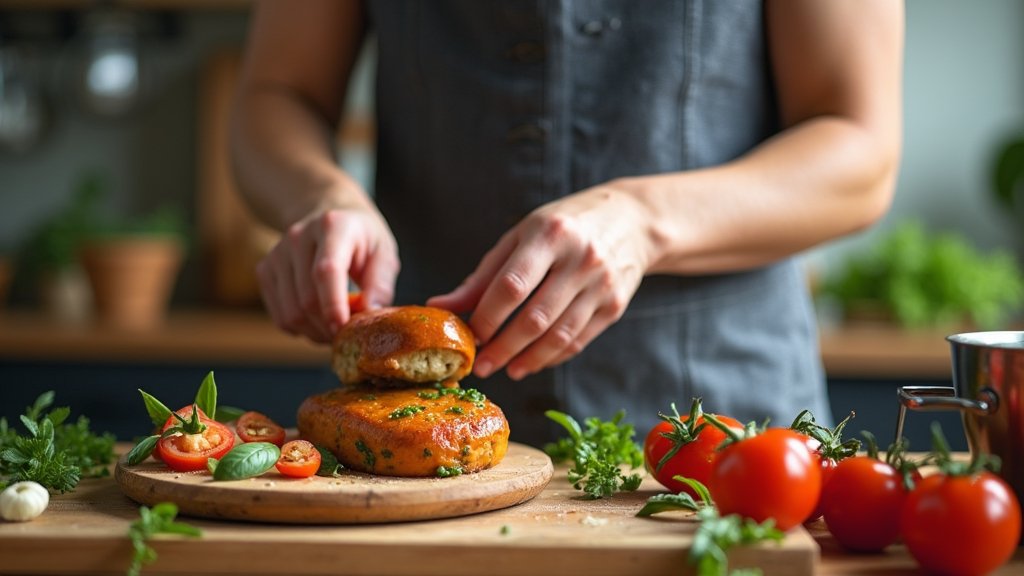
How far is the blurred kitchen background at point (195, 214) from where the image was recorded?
128 inches

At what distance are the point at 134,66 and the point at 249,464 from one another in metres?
3.23

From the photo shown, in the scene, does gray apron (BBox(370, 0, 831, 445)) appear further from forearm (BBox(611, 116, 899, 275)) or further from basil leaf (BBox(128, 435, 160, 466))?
basil leaf (BBox(128, 435, 160, 466))

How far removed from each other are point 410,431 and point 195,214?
3.17 metres

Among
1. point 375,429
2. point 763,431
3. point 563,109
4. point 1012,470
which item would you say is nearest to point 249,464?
point 375,429

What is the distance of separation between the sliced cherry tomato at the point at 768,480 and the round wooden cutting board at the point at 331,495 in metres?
0.23

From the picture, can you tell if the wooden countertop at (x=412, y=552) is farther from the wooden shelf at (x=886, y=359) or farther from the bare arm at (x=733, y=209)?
the wooden shelf at (x=886, y=359)

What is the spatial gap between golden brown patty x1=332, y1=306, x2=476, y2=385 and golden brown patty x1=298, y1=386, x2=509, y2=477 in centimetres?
3

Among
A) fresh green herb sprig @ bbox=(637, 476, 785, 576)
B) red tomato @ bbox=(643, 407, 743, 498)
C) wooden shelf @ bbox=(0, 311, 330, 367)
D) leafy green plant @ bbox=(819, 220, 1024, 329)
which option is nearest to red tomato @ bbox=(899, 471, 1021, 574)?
fresh green herb sprig @ bbox=(637, 476, 785, 576)

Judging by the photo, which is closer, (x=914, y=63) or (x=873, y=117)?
(x=873, y=117)

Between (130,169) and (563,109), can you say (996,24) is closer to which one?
(563,109)

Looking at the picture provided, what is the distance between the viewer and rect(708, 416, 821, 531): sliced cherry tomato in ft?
3.25

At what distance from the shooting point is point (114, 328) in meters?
3.46


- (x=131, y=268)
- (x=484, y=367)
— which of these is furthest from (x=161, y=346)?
(x=484, y=367)

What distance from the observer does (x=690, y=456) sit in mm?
1179
